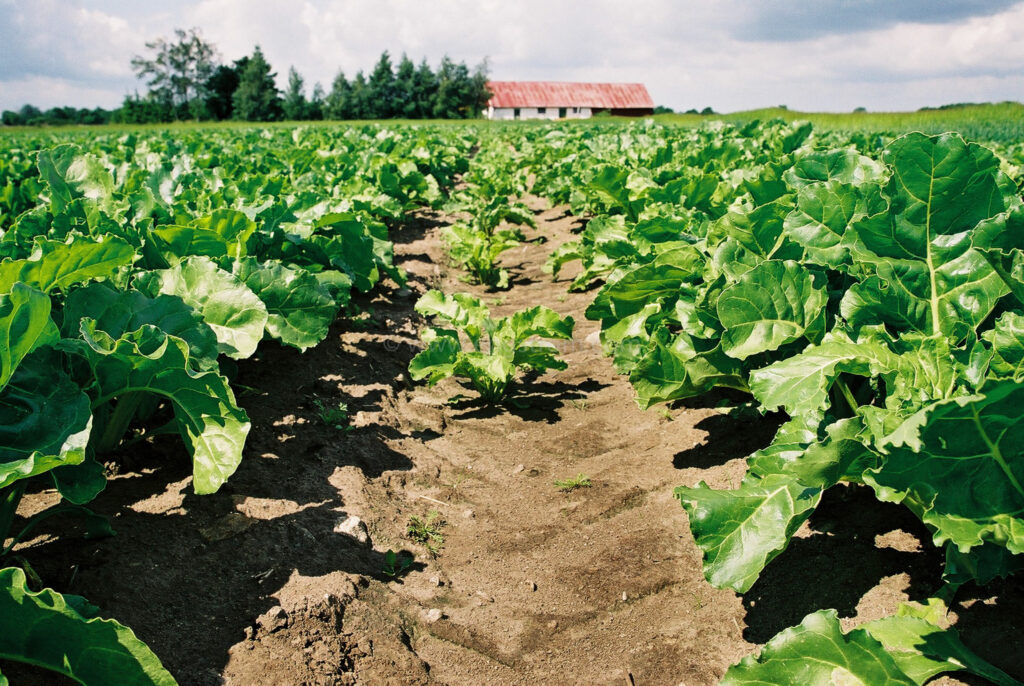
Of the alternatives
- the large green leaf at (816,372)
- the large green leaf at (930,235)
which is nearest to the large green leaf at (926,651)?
the large green leaf at (816,372)

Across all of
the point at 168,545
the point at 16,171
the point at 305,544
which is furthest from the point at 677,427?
the point at 16,171

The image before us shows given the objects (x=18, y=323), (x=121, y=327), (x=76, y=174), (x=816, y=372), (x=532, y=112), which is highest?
(x=532, y=112)

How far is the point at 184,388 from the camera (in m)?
2.25

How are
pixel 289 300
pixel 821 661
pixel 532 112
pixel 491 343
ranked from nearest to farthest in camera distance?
pixel 821 661 < pixel 289 300 < pixel 491 343 < pixel 532 112

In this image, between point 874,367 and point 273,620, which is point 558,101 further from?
point 273,620

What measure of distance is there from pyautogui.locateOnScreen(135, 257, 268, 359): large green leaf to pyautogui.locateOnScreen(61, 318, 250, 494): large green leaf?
0.50m

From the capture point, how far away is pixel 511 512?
10.4 ft

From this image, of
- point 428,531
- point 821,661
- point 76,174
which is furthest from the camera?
point 76,174

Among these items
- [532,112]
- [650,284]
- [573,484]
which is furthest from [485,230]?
[532,112]

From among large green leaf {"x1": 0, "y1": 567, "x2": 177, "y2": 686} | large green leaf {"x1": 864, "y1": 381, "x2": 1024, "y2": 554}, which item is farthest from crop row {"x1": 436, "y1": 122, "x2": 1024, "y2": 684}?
large green leaf {"x1": 0, "y1": 567, "x2": 177, "y2": 686}

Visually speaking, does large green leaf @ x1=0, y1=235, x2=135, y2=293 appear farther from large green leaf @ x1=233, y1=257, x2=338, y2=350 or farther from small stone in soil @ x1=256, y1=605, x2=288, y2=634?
small stone in soil @ x1=256, y1=605, x2=288, y2=634

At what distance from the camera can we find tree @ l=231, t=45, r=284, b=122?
205 ft

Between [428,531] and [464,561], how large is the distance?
251mm

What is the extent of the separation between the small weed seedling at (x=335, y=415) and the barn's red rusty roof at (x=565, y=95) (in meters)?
72.7
